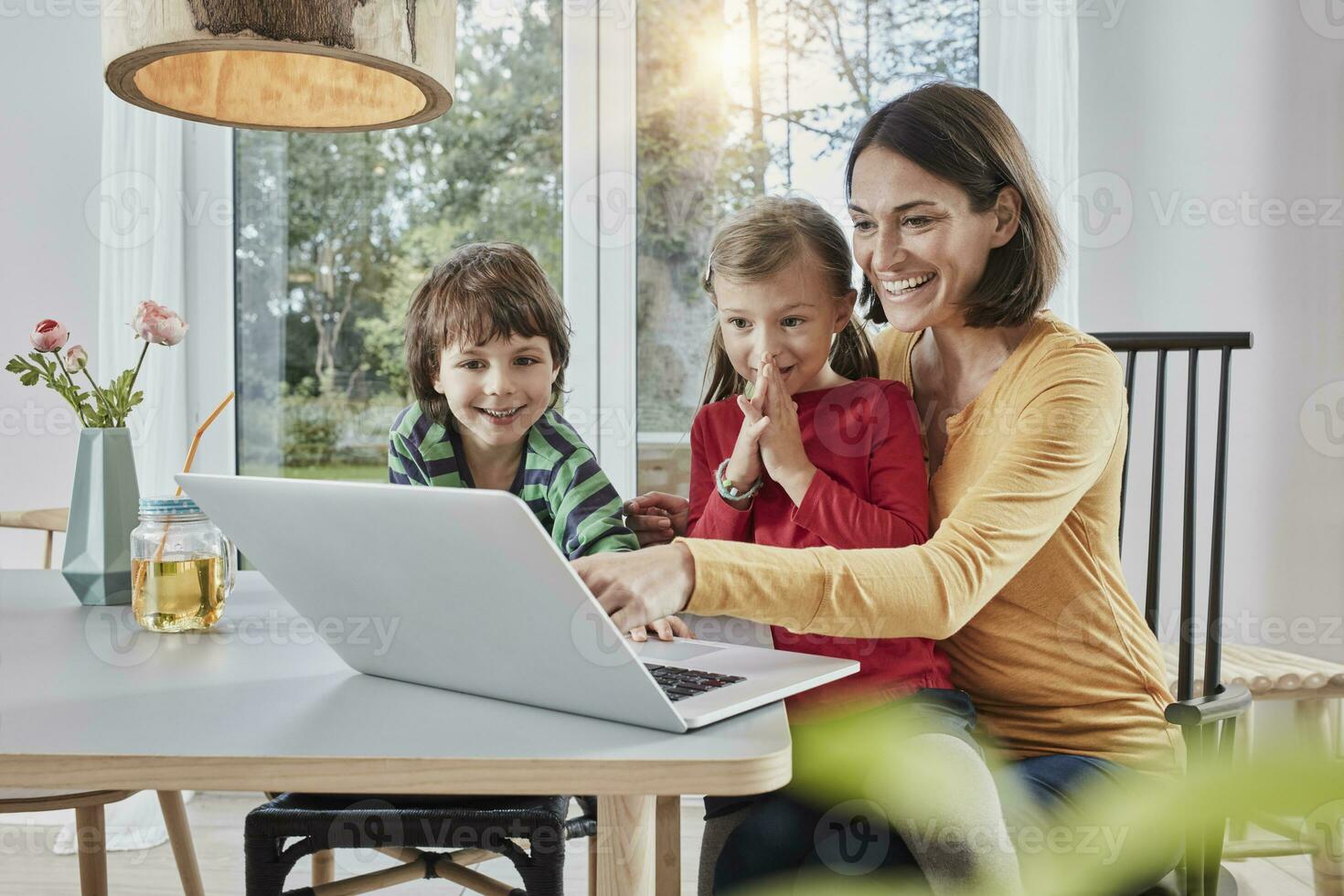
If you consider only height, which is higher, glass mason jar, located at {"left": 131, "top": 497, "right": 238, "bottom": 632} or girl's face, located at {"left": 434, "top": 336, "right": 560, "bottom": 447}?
girl's face, located at {"left": 434, "top": 336, "right": 560, "bottom": 447}

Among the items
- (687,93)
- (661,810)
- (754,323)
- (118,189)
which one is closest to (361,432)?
(118,189)

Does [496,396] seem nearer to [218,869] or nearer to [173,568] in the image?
[173,568]

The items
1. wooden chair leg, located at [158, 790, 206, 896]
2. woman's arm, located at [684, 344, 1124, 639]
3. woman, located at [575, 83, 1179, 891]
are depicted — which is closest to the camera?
woman's arm, located at [684, 344, 1124, 639]

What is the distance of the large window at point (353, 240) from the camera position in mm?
2826

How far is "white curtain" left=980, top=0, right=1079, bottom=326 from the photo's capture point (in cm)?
250

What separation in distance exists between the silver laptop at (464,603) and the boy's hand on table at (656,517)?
0.49 m

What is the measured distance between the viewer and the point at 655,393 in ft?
9.19

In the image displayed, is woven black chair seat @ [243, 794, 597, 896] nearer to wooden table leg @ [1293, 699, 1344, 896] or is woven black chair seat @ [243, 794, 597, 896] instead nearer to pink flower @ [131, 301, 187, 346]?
pink flower @ [131, 301, 187, 346]

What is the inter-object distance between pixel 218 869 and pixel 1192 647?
2.01 meters

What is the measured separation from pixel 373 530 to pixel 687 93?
2219 mm

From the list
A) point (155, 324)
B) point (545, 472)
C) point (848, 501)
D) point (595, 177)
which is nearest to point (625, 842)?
point (848, 501)

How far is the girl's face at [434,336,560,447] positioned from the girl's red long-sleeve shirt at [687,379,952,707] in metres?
0.24

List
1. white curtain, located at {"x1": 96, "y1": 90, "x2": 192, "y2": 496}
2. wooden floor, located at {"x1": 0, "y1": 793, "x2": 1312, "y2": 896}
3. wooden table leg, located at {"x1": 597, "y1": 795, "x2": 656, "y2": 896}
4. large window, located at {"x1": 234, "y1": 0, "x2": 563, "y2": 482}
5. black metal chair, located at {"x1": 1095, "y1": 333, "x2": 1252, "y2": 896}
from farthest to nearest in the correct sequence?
1. large window, located at {"x1": 234, "y1": 0, "x2": 563, "y2": 482}
2. white curtain, located at {"x1": 96, "y1": 90, "x2": 192, "y2": 496}
3. wooden floor, located at {"x1": 0, "y1": 793, "x2": 1312, "y2": 896}
4. black metal chair, located at {"x1": 1095, "y1": 333, "x2": 1252, "y2": 896}
5. wooden table leg, located at {"x1": 597, "y1": 795, "x2": 656, "y2": 896}

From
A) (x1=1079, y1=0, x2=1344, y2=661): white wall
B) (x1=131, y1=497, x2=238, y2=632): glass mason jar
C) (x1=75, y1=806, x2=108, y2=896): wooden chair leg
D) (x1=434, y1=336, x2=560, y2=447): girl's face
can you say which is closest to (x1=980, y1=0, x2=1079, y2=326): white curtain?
(x1=1079, y1=0, x2=1344, y2=661): white wall
